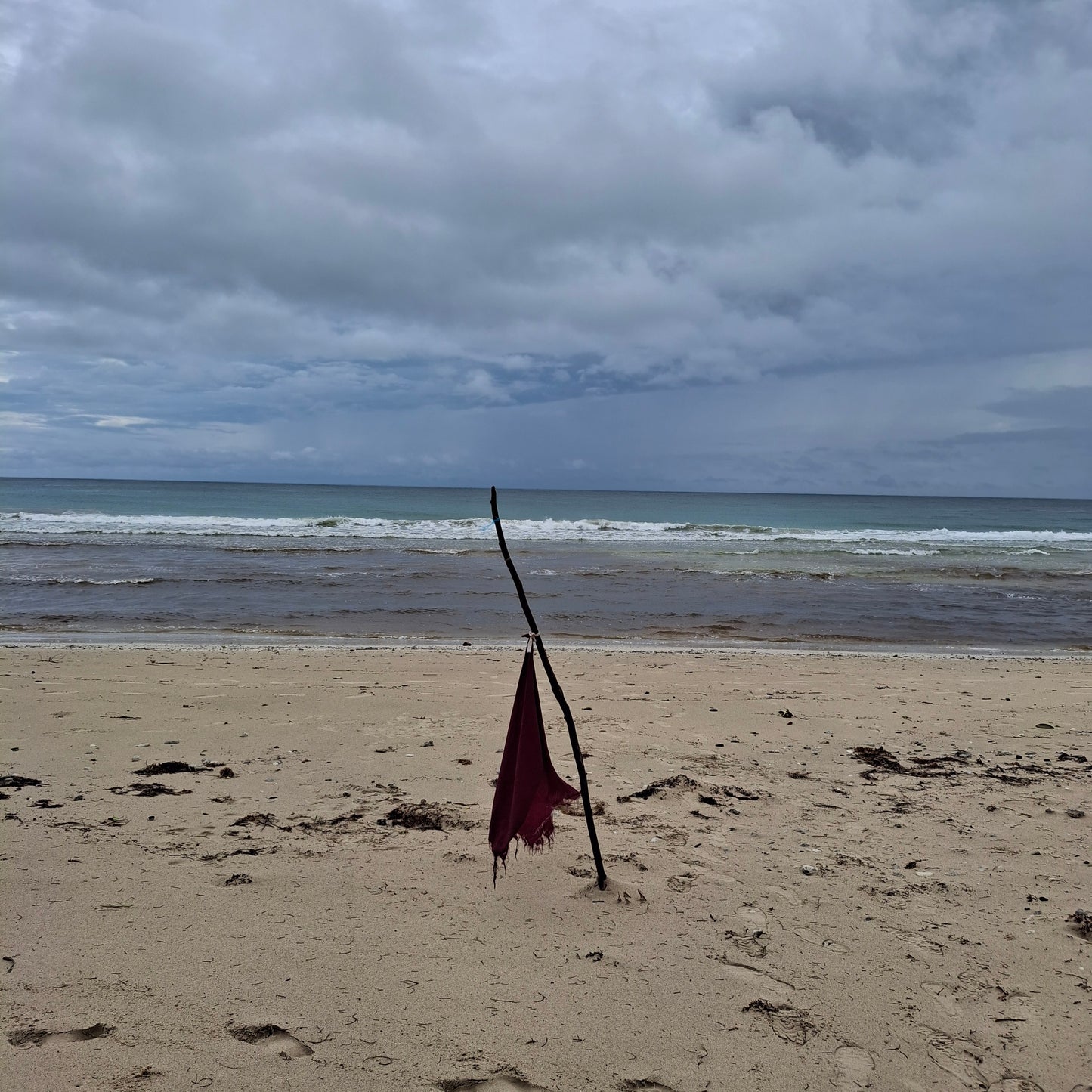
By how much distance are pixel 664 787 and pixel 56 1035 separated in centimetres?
332

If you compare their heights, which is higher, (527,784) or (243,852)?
(527,784)

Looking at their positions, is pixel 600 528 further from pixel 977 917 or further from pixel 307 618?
pixel 977 917

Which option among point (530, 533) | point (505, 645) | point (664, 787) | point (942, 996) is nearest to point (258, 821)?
point (664, 787)

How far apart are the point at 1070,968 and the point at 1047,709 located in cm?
488

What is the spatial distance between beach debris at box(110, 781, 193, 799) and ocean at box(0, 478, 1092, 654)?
8.17ft

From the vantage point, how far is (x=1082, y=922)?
319cm

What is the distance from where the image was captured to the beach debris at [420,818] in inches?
161

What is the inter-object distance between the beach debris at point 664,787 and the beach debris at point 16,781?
3547 millimetres

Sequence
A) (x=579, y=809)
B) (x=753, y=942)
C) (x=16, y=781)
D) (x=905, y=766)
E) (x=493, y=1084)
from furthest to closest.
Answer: (x=905, y=766) < (x=16, y=781) < (x=579, y=809) < (x=753, y=942) < (x=493, y=1084)

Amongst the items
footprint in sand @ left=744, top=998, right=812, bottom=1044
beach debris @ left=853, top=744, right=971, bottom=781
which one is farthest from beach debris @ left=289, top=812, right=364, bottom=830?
beach debris @ left=853, top=744, right=971, bottom=781

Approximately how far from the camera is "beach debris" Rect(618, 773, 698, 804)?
15.0 ft

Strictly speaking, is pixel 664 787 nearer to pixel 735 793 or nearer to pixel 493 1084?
pixel 735 793

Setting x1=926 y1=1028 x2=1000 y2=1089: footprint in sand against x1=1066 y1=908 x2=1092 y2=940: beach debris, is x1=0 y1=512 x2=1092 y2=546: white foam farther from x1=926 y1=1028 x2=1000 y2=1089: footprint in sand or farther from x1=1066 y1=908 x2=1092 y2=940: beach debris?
x1=926 y1=1028 x2=1000 y2=1089: footprint in sand

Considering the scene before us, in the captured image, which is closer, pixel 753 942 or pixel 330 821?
pixel 753 942
